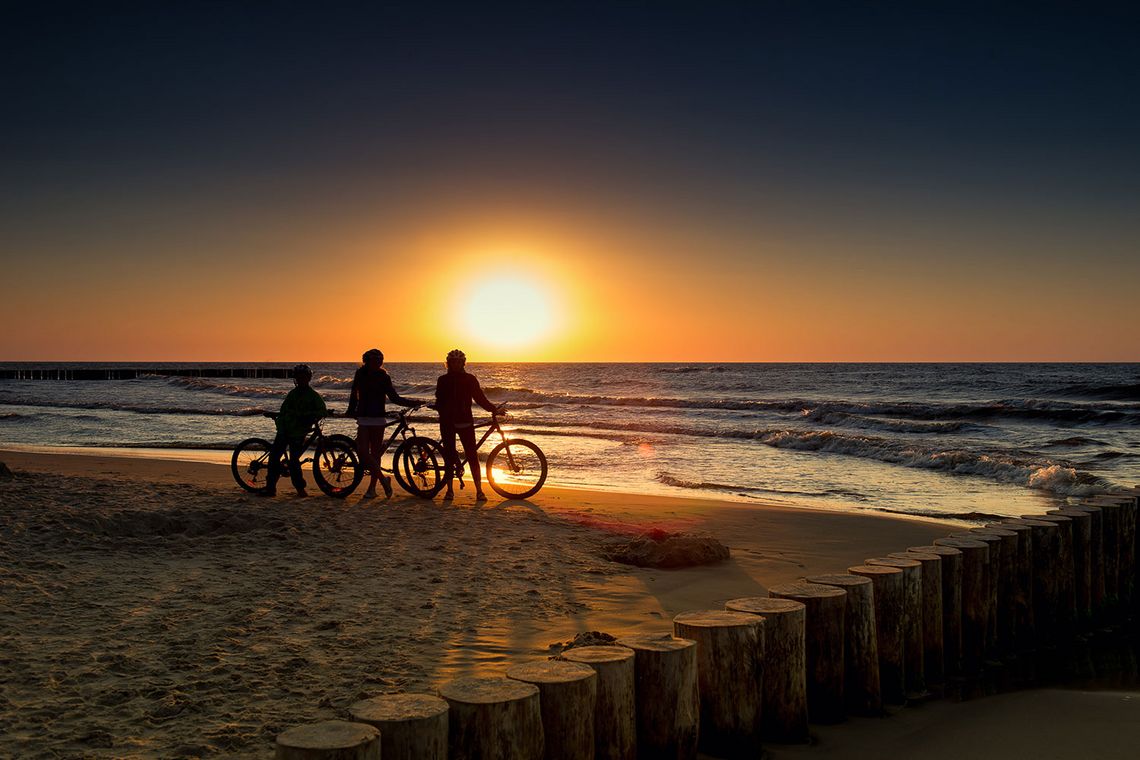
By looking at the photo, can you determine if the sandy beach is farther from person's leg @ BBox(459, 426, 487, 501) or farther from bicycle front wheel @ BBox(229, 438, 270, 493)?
bicycle front wheel @ BBox(229, 438, 270, 493)

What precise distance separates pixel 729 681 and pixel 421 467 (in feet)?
30.1

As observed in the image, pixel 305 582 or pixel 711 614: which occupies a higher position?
pixel 711 614

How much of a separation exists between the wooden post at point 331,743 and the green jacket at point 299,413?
9.57m

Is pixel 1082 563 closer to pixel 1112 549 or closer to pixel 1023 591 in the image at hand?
pixel 1112 549

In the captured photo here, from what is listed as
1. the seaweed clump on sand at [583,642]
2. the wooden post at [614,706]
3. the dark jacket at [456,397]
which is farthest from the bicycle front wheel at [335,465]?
the wooden post at [614,706]

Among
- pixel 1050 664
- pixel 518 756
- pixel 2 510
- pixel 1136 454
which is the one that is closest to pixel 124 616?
pixel 518 756

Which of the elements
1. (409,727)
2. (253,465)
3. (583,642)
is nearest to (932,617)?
(583,642)

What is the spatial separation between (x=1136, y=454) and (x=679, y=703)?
23.0 meters

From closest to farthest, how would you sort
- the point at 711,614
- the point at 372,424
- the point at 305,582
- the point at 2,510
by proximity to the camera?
the point at 711,614
the point at 305,582
the point at 2,510
the point at 372,424

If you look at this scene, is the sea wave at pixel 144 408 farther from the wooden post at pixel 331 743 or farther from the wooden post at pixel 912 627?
the wooden post at pixel 331 743

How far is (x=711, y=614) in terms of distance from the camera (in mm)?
4387

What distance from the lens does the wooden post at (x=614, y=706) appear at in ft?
12.1

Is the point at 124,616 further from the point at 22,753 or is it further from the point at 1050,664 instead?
the point at 1050,664

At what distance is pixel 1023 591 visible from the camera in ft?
21.1
